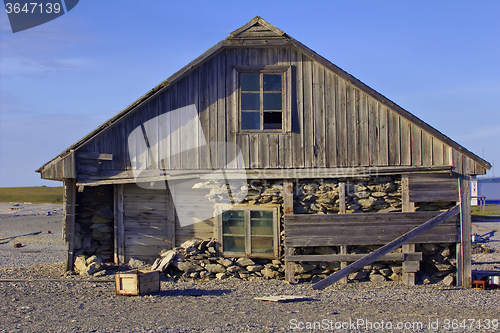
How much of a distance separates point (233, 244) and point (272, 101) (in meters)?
3.72

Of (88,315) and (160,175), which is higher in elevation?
(160,175)

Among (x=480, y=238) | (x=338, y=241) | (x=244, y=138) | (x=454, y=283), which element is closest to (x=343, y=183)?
(x=338, y=241)

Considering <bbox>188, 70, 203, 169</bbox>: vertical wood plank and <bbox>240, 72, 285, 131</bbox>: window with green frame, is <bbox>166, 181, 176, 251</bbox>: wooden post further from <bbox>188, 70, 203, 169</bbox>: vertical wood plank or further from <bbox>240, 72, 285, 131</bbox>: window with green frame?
<bbox>240, 72, 285, 131</bbox>: window with green frame

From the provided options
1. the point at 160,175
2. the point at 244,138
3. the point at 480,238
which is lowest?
the point at 480,238

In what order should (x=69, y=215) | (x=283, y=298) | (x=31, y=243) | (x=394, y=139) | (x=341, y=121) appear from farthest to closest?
(x=31, y=243)
(x=69, y=215)
(x=341, y=121)
(x=394, y=139)
(x=283, y=298)

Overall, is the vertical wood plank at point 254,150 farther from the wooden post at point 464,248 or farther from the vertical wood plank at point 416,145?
the wooden post at point 464,248

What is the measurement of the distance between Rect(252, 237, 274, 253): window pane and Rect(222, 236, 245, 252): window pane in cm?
28

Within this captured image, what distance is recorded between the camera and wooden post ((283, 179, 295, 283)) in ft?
38.9

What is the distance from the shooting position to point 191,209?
1288 cm

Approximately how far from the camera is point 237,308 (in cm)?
904

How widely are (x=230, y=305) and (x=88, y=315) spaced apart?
8.40 feet

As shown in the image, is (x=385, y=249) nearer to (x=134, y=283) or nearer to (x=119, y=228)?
(x=134, y=283)

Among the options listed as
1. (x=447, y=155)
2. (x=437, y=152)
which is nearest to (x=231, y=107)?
(x=437, y=152)

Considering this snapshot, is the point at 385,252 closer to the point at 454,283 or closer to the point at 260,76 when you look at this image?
the point at 454,283
